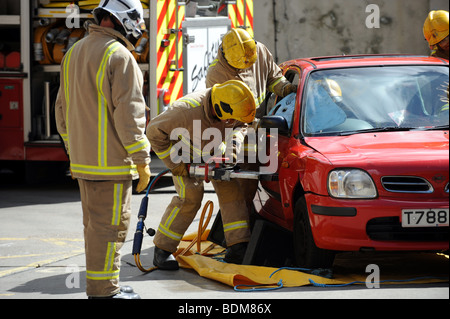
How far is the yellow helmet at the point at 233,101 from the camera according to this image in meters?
6.09

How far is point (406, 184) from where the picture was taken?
5.38 metres

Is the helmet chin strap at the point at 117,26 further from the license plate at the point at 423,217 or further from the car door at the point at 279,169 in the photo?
the license plate at the point at 423,217

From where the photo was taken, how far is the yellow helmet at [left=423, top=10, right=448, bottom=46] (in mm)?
7602

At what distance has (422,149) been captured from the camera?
18.2 ft

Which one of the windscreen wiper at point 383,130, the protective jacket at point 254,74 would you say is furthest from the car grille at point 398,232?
the protective jacket at point 254,74

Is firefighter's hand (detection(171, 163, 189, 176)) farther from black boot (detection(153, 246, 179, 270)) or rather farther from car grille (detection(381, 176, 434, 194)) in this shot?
car grille (detection(381, 176, 434, 194))

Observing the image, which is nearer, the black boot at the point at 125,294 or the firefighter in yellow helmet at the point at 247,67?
the black boot at the point at 125,294

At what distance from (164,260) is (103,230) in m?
1.44

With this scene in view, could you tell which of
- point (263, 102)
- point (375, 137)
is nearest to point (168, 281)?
point (375, 137)

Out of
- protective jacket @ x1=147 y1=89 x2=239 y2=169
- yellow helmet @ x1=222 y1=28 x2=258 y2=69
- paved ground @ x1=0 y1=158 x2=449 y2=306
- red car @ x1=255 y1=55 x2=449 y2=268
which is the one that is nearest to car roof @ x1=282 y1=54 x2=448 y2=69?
red car @ x1=255 y1=55 x2=449 y2=268

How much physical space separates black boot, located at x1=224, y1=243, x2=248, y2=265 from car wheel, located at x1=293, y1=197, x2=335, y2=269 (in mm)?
480

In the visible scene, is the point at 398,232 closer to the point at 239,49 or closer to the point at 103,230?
the point at 103,230
